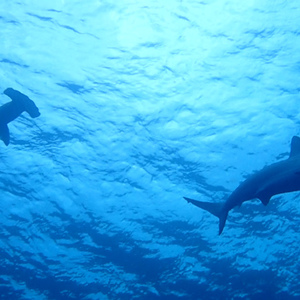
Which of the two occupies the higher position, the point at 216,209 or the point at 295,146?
the point at 295,146

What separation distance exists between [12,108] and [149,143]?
23.8 feet

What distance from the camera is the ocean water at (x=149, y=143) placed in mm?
10617

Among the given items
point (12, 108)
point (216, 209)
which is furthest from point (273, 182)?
point (12, 108)

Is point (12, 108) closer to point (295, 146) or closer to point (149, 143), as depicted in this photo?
point (295, 146)

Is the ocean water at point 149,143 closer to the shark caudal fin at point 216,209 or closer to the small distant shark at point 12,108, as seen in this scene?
the small distant shark at point 12,108

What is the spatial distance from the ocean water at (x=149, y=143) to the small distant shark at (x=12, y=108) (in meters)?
4.67

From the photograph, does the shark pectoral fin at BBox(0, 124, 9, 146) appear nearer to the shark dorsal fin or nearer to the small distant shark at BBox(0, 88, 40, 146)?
the small distant shark at BBox(0, 88, 40, 146)

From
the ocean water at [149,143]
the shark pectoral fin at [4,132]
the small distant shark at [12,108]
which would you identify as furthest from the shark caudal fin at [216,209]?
the ocean water at [149,143]

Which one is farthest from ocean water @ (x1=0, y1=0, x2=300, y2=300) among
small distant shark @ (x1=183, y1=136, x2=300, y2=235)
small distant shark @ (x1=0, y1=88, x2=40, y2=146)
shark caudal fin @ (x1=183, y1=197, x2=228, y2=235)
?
shark caudal fin @ (x1=183, y1=197, x2=228, y2=235)

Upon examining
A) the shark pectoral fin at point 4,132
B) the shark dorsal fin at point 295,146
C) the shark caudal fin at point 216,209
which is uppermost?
the shark dorsal fin at point 295,146

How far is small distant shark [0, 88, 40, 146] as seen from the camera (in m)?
Result: 6.62

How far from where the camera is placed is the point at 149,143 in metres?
13.4

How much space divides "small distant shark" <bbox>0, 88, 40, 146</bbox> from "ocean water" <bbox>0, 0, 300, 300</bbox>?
15.3 ft

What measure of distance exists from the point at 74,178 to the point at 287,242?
1124 centimetres
